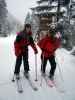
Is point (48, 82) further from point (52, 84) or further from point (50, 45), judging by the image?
point (50, 45)

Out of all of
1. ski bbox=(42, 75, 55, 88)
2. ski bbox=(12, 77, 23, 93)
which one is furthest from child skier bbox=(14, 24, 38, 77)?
ski bbox=(42, 75, 55, 88)

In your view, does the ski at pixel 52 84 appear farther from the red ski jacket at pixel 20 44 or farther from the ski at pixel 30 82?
the red ski jacket at pixel 20 44

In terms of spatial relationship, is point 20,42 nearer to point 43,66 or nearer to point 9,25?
point 43,66

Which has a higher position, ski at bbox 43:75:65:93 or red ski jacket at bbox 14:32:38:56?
red ski jacket at bbox 14:32:38:56

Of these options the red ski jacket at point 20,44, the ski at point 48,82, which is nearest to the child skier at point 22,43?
the red ski jacket at point 20,44

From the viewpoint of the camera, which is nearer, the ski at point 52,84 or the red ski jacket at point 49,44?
the ski at point 52,84

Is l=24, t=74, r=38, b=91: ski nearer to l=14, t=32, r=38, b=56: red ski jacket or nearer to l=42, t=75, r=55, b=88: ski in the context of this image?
l=42, t=75, r=55, b=88: ski

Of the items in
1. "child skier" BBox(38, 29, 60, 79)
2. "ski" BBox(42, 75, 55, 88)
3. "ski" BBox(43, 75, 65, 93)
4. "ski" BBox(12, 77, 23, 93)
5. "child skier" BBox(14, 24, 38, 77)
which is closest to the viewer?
"ski" BBox(12, 77, 23, 93)

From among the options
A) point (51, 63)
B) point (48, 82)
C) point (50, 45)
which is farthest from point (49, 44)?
point (48, 82)

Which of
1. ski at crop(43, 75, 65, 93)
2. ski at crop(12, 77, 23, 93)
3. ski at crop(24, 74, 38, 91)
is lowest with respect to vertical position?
ski at crop(43, 75, 65, 93)

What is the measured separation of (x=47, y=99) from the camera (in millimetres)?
5121

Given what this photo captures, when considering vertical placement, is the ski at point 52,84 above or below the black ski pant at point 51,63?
below

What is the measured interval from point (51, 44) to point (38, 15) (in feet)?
37.3

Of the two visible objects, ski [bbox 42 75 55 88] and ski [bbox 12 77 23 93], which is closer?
ski [bbox 12 77 23 93]
